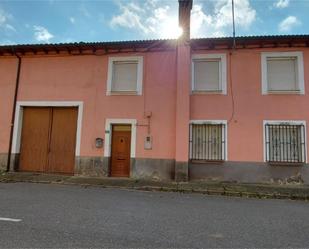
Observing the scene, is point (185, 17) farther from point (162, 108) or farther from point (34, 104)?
point (34, 104)

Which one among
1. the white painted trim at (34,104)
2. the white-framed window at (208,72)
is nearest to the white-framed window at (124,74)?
the white painted trim at (34,104)

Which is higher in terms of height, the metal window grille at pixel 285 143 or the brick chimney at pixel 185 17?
the brick chimney at pixel 185 17

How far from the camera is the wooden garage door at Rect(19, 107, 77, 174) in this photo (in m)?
11.5

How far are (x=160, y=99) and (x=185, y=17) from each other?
141 inches

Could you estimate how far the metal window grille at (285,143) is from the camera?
32.4 feet

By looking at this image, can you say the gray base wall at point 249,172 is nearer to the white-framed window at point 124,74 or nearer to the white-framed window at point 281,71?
the white-framed window at point 281,71

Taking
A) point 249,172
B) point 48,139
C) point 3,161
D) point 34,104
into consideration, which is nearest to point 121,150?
point 48,139

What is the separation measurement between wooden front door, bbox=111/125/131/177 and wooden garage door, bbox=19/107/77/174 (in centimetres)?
186

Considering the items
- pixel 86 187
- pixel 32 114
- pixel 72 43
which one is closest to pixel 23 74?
pixel 32 114

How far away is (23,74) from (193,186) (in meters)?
9.11

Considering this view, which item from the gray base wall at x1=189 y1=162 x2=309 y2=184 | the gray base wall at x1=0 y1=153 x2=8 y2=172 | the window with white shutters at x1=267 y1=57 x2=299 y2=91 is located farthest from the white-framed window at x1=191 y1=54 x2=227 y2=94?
the gray base wall at x1=0 y1=153 x2=8 y2=172

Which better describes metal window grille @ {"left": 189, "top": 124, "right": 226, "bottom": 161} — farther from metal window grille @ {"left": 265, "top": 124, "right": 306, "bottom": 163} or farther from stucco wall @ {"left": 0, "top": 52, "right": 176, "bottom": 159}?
metal window grille @ {"left": 265, "top": 124, "right": 306, "bottom": 163}

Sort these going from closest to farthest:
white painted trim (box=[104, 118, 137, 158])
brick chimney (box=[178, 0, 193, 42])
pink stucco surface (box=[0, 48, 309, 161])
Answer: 1. pink stucco surface (box=[0, 48, 309, 161])
2. brick chimney (box=[178, 0, 193, 42])
3. white painted trim (box=[104, 118, 137, 158])

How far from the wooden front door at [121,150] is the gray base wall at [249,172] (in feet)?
8.95
